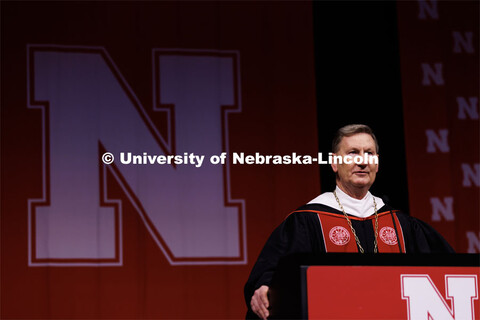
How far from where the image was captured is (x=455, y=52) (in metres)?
5.63

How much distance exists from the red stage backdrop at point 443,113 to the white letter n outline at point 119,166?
4.98ft

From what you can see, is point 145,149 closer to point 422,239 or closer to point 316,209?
point 316,209

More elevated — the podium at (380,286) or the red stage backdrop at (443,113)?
the red stage backdrop at (443,113)

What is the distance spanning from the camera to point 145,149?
510cm

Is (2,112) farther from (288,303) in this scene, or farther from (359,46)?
(288,303)

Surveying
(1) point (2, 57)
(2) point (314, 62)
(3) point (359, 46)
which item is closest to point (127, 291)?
(1) point (2, 57)

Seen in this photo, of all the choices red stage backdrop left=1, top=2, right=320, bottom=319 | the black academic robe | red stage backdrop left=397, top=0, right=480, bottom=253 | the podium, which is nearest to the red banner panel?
the podium

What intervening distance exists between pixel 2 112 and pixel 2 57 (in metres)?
0.42

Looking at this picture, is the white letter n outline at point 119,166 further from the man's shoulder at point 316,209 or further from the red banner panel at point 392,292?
the red banner panel at point 392,292

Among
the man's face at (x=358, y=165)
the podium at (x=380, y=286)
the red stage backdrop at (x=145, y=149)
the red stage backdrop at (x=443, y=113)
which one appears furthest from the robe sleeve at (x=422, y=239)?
the red stage backdrop at (x=443, y=113)

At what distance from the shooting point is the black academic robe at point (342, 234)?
322 centimetres

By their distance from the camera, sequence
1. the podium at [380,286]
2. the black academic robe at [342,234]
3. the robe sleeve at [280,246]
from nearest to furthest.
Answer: the podium at [380,286] < the robe sleeve at [280,246] < the black academic robe at [342,234]

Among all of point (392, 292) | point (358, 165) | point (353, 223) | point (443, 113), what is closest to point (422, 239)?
point (353, 223)

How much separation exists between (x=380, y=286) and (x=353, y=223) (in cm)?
121
